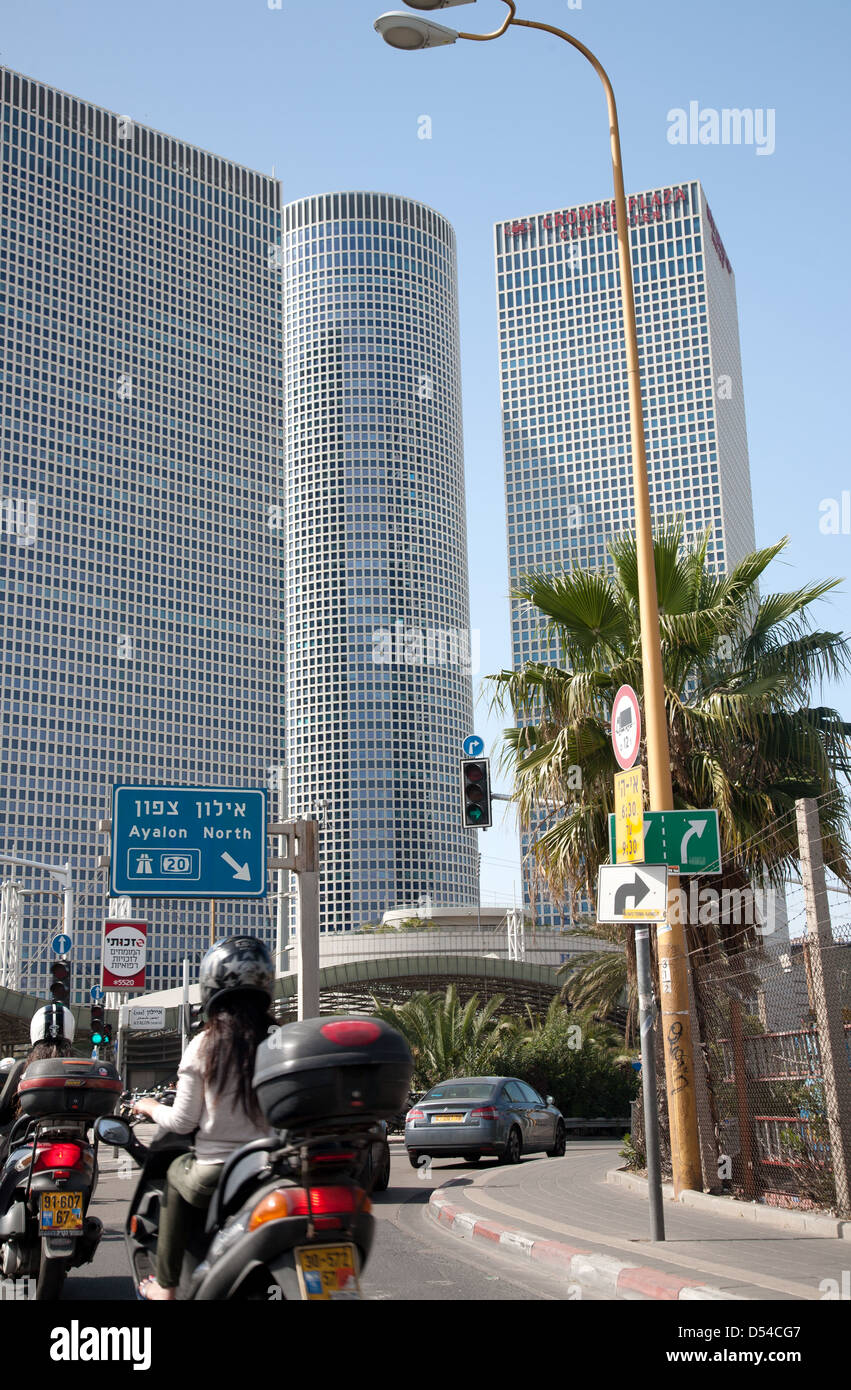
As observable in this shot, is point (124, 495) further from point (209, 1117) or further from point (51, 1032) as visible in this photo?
point (209, 1117)

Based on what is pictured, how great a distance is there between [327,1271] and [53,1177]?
3.75 m

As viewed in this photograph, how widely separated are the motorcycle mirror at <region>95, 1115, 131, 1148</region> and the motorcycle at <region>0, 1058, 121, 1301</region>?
1835 mm

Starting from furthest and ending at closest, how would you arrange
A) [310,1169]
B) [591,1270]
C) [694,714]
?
[694,714] < [591,1270] < [310,1169]

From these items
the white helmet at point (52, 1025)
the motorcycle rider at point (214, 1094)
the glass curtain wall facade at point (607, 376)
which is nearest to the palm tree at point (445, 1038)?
the white helmet at point (52, 1025)

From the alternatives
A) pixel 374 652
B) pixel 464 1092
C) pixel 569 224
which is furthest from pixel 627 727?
pixel 569 224

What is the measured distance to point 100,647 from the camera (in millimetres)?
152375

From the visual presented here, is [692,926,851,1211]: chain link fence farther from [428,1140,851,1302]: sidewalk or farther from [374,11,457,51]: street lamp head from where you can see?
[374,11,457,51]: street lamp head

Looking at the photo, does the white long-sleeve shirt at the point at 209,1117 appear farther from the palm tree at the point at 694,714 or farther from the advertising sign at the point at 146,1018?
the advertising sign at the point at 146,1018

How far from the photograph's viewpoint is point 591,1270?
321 inches

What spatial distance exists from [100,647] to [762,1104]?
147135 millimetres

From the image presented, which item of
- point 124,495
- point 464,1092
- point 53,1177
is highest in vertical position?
point 124,495

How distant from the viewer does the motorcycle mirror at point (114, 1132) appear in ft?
18.5
